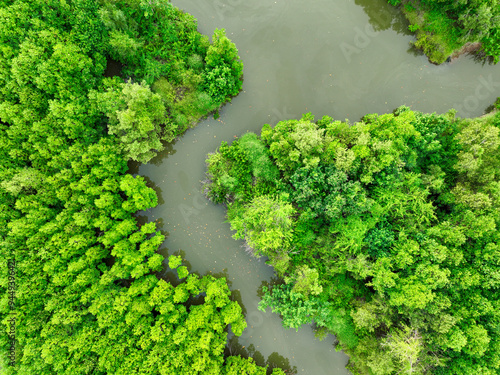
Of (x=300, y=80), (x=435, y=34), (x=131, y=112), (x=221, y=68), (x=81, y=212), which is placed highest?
(x=131, y=112)

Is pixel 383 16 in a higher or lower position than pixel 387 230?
higher

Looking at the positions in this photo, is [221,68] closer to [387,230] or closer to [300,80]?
[300,80]

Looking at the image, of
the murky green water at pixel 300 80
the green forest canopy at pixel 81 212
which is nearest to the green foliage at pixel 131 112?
the green forest canopy at pixel 81 212

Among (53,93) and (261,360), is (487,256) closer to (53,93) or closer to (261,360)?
(261,360)

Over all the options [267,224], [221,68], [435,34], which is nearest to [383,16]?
[435,34]

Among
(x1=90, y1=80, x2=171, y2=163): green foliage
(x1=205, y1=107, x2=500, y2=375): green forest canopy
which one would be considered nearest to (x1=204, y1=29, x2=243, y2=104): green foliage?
(x1=90, y1=80, x2=171, y2=163): green foliage
